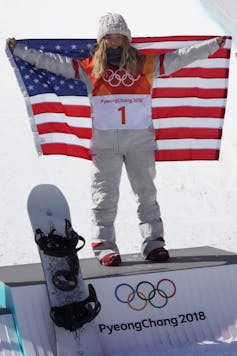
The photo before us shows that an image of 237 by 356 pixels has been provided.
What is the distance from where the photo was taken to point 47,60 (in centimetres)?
530

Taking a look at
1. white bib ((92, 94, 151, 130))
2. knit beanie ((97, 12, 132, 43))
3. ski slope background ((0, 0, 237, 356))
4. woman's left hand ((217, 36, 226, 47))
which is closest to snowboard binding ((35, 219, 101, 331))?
white bib ((92, 94, 151, 130))

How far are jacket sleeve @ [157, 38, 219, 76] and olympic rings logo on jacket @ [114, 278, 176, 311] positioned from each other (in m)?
1.53

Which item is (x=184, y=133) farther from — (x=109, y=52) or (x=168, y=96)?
(x=109, y=52)

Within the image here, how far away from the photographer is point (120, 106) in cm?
530

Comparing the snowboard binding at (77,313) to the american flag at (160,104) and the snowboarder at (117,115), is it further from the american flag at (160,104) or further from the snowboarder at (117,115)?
the american flag at (160,104)

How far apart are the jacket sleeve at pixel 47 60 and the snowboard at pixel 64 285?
3.28ft

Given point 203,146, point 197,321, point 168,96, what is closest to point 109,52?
point 168,96

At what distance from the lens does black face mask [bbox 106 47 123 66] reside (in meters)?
5.27

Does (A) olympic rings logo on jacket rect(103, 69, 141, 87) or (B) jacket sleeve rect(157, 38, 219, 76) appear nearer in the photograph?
(A) olympic rings logo on jacket rect(103, 69, 141, 87)

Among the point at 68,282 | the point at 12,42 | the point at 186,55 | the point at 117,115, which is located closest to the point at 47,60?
the point at 12,42

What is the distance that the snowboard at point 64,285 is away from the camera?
14.2ft

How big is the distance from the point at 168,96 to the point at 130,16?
8239 mm

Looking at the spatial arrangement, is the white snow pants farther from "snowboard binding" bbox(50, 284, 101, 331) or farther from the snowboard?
"snowboard binding" bbox(50, 284, 101, 331)

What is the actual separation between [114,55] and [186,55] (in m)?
0.52
